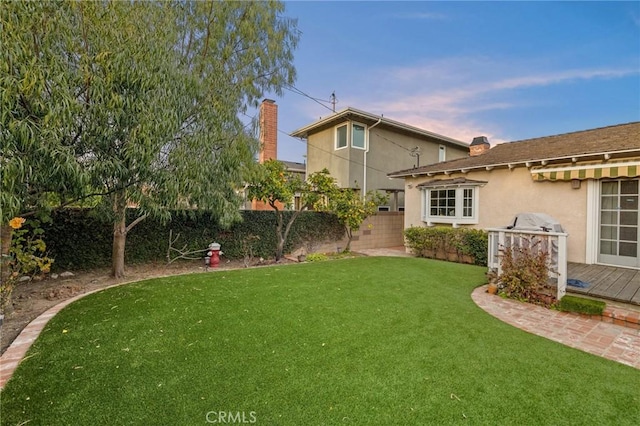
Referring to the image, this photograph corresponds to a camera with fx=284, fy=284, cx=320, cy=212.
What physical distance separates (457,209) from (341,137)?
802 cm

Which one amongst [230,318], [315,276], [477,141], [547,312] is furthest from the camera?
[477,141]

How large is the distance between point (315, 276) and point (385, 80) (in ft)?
38.6

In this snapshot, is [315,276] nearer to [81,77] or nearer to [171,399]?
Result: [171,399]

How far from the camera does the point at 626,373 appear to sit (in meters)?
3.55

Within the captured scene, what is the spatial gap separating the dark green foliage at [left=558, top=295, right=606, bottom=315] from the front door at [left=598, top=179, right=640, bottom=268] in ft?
14.2

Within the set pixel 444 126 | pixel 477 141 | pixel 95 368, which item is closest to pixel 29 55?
pixel 95 368

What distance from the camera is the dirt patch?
16.0 ft

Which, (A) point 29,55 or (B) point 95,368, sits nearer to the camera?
(B) point 95,368

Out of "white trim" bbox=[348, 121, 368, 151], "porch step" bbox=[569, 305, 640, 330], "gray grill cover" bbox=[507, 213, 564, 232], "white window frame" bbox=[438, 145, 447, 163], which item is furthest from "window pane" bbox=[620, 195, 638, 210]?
"white window frame" bbox=[438, 145, 447, 163]

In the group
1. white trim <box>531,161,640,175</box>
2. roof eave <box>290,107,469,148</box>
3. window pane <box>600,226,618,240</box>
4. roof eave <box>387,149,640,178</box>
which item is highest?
roof eave <box>290,107,469,148</box>

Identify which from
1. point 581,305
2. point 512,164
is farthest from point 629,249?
point 581,305
